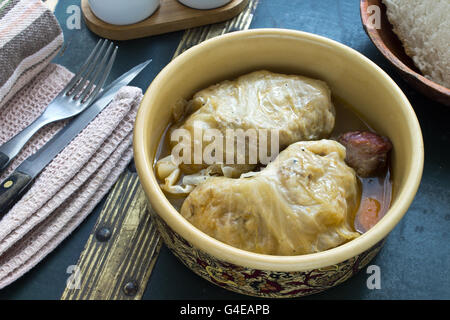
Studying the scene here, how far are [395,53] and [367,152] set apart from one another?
20.1 inches

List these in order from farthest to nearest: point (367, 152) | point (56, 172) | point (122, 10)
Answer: point (122, 10), point (56, 172), point (367, 152)

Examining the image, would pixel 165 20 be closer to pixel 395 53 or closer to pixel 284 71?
pixel 284 71

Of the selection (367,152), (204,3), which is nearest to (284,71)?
(367,152)

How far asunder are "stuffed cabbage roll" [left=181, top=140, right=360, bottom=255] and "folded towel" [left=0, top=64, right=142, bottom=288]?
0.36 meters

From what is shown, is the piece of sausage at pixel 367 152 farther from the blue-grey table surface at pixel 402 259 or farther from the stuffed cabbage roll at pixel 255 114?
the blue-grey table surface at pixel 402 259

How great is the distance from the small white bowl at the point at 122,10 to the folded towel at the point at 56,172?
0.81 feet

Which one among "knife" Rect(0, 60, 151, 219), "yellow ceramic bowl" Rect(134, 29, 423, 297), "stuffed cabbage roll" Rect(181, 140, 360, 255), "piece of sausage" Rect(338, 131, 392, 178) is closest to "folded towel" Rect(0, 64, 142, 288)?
"knife" Rect(0, 60, 151, 219)

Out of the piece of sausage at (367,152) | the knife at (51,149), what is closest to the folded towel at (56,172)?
the knife at (51,149)

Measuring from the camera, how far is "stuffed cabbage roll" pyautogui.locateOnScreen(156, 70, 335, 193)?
1.35m

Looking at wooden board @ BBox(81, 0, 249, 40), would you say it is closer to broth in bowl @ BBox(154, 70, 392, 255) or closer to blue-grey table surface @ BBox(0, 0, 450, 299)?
blue-grey table surface @ BBox(0, 0, 450, 299)

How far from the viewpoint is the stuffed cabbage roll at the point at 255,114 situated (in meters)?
1.35

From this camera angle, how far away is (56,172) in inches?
57.0

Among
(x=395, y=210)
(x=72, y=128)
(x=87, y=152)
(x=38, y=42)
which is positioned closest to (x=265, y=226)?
(x=395, y=210)
